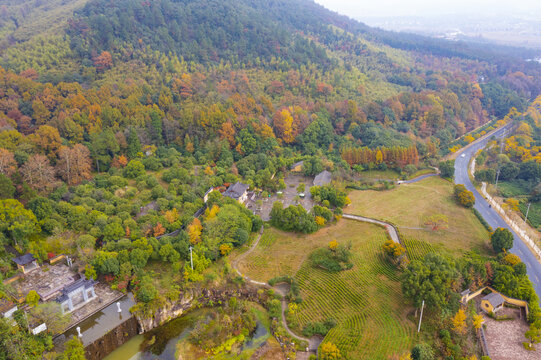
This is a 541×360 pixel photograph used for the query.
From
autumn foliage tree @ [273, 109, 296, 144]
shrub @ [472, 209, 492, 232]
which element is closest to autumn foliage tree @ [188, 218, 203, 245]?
autumn foliage tree @ [273, 109, 296, 144]

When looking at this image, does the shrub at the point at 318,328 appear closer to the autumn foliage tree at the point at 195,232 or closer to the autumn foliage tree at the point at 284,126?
the autumn foliage tree at the point at 195,232

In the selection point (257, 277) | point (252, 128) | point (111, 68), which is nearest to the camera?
point (257, 277)

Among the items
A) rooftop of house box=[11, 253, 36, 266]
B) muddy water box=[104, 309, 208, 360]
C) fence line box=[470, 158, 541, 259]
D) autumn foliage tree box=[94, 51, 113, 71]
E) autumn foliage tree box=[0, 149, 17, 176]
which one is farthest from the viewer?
autumn foliage tree box=[94, 51, 113, 71]

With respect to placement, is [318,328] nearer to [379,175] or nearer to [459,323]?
[459,323]

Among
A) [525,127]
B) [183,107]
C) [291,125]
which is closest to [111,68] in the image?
[183,107]

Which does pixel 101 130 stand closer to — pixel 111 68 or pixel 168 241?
pixel 111 68

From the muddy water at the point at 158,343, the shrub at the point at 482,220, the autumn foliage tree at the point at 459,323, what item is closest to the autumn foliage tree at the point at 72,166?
the muddy water at the point at 158,343

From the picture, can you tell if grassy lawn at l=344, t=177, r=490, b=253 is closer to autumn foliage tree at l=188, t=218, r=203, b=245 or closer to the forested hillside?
the forested hillside
